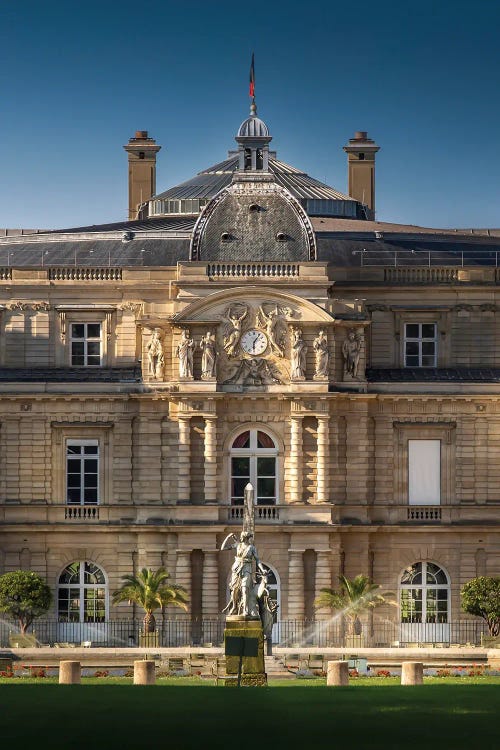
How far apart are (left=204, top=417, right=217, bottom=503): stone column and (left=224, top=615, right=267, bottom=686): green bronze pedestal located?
1825 centimetres

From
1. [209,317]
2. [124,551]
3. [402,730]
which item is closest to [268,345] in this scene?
[209,317]

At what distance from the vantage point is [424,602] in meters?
106

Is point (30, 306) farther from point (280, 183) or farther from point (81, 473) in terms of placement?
point (280, 183)

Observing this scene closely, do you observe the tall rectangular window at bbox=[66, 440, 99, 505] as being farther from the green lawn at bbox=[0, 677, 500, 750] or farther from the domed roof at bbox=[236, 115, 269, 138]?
the green lawn at bbox=[0, 677, 500, 750]

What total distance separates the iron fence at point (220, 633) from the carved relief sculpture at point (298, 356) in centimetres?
858

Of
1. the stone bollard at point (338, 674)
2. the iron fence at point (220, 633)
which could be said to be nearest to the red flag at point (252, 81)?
the iron fence at point (220, 633)

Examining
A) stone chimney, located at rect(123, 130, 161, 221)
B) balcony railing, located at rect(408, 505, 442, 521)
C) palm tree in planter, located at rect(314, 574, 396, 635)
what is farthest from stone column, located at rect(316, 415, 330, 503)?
stone chimney, located at rect(123, 130, 161, 221)

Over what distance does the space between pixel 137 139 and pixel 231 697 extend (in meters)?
57.8

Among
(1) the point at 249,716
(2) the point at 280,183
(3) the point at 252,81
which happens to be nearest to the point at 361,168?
(2) the point at 280,183

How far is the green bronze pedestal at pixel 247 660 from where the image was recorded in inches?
3250

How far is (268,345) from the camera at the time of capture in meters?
105

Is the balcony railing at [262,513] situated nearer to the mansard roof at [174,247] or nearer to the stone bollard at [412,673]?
the mansard roof at [174,247]

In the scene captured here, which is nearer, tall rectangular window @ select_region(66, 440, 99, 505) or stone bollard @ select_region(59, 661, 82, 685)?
stone bollard @ select_region(59, 661, 82, 685)

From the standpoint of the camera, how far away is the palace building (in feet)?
342
